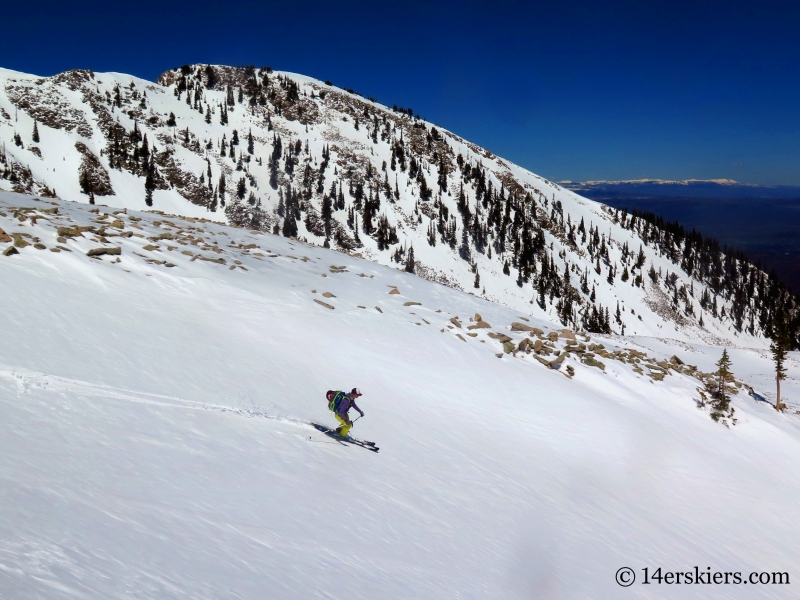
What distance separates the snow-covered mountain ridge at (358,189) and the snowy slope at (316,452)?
7884 centimetres

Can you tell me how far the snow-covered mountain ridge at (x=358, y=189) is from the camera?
322 feet

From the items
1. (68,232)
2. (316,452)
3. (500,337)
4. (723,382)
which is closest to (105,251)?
(68,232)

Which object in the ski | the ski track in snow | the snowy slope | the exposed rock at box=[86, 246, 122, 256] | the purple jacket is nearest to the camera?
the snowy slope

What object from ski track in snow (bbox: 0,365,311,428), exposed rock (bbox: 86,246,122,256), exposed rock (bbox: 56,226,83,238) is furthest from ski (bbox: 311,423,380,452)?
exposed rock (bbox: 56,226,83,238)

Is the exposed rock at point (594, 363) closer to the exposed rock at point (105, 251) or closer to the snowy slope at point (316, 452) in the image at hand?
the snowy slope at point (316, 452)

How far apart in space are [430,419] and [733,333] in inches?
7303

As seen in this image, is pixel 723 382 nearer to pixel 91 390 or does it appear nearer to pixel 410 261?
pixel 91 390

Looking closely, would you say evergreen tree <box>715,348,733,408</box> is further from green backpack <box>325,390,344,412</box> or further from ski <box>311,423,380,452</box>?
green backpack <box>325,390,344,412</box>

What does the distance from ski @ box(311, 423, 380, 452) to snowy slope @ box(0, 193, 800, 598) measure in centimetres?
37

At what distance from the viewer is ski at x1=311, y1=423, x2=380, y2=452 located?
11281 mm

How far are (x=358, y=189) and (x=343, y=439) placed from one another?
123 metres


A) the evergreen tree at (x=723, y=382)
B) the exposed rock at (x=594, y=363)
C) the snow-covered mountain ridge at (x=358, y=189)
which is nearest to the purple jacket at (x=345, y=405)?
the exposed rock at (x=594, y=363)

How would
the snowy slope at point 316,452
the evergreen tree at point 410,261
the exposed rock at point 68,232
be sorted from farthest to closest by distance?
the evergreen tree at point 410,261 < the exposed rock at point 68,232 < the snowy slope at point 316,452

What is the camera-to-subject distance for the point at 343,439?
11.3 metres
